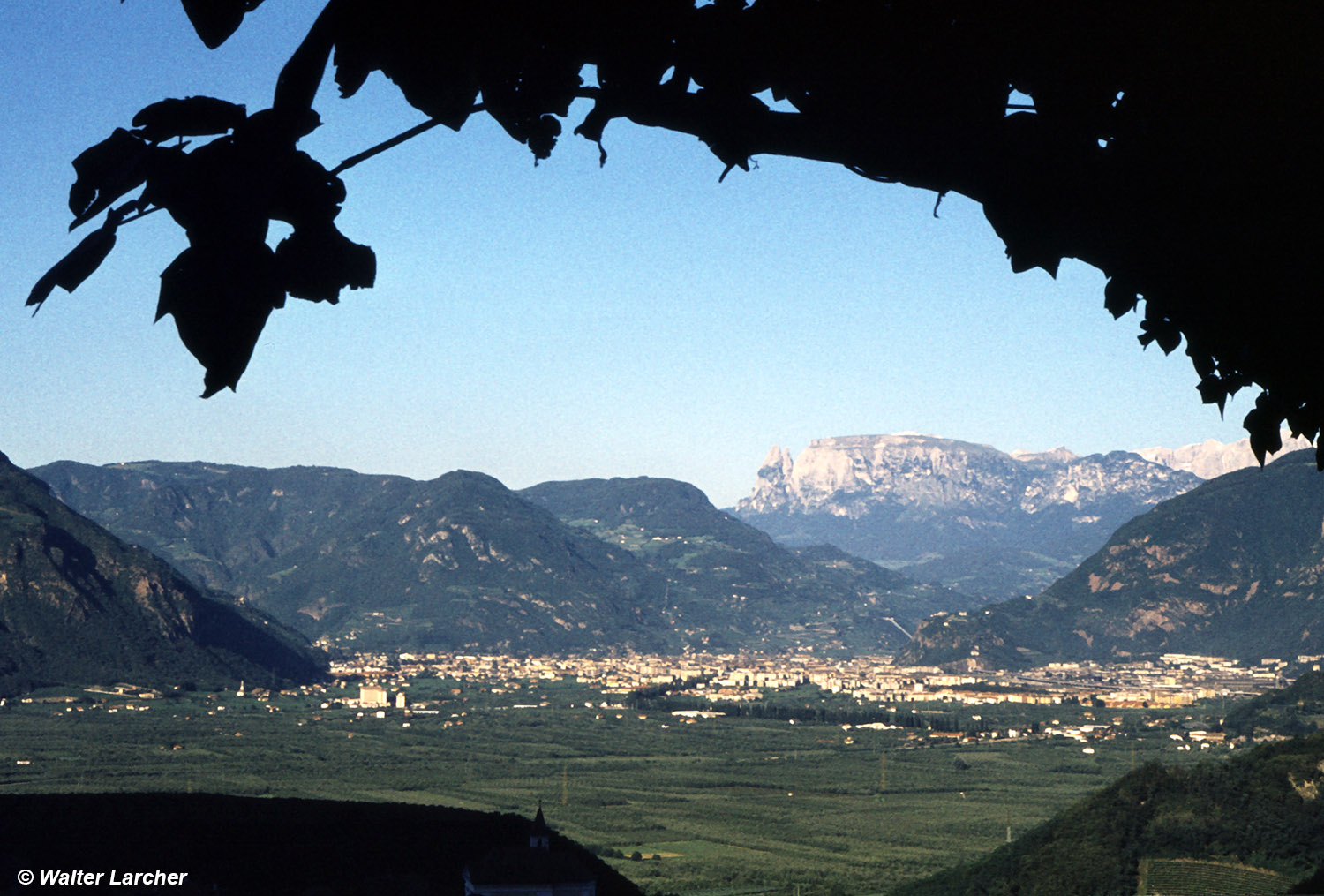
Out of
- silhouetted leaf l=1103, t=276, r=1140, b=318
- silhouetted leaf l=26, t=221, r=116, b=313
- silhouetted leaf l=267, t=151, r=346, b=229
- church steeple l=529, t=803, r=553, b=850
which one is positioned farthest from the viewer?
church steeple l=529, t=803, r=553, b=850

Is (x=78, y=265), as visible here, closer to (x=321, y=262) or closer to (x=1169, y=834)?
(x=321, y=262)

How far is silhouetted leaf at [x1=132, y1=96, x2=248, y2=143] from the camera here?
3.92 meters

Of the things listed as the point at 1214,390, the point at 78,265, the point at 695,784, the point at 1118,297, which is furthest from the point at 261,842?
the point at 78,265

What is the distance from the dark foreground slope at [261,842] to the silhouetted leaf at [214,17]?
6429 cm

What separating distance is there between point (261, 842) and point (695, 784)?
8527 centimetres

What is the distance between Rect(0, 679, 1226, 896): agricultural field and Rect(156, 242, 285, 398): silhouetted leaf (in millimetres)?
88084

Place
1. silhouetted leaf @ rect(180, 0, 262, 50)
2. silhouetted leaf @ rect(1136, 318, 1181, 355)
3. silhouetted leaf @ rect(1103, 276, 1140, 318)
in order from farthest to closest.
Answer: silhouetted leaf @ rect(1136, 318, 1181, 355) < silhouetted leaf @ rect(1103, 276, 1140, 318) < silhouetted leaf @ rect(180, 0, 262, 50)

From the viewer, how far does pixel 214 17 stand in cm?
379

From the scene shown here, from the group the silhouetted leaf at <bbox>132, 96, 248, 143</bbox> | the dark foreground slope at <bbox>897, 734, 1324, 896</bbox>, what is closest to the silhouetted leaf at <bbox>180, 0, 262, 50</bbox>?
the silhouetted leaf at <bbox>132, 96, 248, 143</bbox>

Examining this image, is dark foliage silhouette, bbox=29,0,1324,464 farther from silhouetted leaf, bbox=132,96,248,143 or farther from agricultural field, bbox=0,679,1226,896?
agricultural field, bbox=0,679,1226,896

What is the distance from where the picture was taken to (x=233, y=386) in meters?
3.63

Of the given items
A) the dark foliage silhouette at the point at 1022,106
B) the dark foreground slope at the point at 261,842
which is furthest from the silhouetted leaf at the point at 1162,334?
the dark foreground slope at the point at 261,842

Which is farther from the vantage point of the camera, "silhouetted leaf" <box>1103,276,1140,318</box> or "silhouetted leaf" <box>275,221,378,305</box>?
"silhouetted leaf" <box>1103,276,1140,318</box>

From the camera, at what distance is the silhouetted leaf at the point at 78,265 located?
3.60 meters
